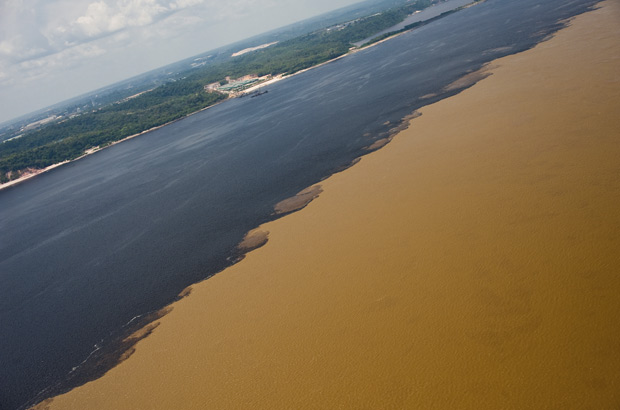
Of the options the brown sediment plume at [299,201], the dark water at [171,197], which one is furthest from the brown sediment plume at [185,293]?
the brown sediment plume at [299,201]

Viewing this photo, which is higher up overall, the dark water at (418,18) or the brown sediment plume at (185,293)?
the dark water at (418,18)

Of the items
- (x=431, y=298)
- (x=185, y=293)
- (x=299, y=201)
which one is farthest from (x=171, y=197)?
(x=431, y=298)

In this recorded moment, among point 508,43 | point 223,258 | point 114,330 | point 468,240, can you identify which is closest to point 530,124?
point 468,240

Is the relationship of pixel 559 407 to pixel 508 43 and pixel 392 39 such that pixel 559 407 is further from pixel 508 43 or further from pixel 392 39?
pixel 392 39

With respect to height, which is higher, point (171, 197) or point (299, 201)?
point (171, 197)

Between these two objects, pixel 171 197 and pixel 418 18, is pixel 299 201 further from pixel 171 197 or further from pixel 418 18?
pixel 418 18

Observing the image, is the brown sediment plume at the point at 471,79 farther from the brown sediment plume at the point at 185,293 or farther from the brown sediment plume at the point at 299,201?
the brown sediment plume at the point at 185,293
